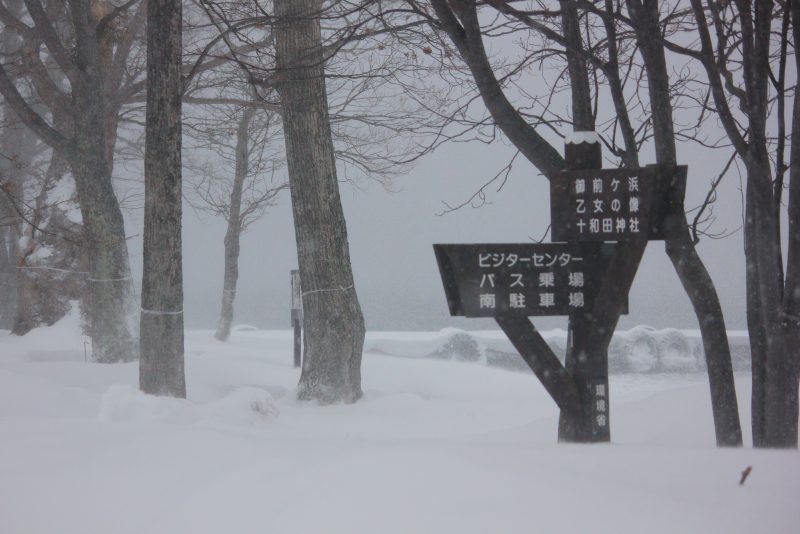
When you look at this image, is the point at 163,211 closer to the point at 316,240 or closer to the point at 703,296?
the point at 316,240

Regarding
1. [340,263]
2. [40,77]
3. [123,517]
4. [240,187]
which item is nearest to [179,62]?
[340,263]

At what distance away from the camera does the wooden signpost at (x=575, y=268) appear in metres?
3.52

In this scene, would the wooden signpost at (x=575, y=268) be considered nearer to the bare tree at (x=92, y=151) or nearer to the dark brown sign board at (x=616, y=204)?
the dark brown sign board at (x=616, y=204)

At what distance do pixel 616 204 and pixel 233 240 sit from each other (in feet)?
42.8

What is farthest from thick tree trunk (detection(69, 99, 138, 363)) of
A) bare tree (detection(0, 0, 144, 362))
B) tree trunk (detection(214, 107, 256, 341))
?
tree trunk (detection(214, 107, 256, 341))

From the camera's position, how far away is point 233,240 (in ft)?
51.3

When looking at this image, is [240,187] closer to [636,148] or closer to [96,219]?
[96,219]

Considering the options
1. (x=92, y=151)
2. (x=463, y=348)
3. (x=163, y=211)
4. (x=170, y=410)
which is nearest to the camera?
(x=170, y=410)

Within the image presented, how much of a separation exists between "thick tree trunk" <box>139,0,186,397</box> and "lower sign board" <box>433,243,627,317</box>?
11.2 ft

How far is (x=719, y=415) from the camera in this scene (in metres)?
4.22

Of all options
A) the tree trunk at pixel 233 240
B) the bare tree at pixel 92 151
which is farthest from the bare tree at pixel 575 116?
the tree trunk at pixel 233 240

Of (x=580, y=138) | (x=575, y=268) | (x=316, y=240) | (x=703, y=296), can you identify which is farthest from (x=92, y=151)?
(x=703, y=296)

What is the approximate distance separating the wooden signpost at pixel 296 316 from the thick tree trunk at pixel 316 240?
2.93 meters

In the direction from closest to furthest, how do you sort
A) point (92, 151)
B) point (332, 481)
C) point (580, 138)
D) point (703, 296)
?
point (332, 481)
point (580, 138)
point (703, 296)
point (92, 151)
